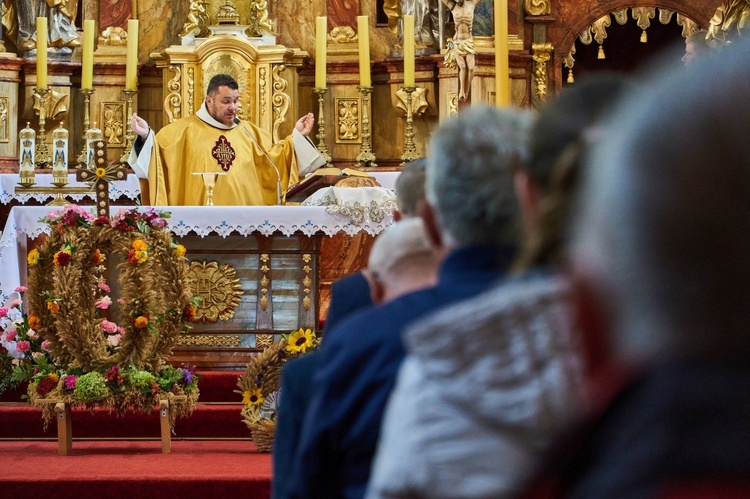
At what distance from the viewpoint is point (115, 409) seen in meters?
6.20

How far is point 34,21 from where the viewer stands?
1174cm

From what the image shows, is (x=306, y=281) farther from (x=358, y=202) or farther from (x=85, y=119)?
(x=85, y=119)

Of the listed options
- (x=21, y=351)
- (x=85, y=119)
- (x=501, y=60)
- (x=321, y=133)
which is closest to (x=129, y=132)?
(x=85, y=119)

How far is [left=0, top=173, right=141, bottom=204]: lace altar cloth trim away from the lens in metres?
10.2

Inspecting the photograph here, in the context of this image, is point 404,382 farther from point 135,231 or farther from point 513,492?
point 135,231

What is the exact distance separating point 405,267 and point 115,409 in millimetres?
4130

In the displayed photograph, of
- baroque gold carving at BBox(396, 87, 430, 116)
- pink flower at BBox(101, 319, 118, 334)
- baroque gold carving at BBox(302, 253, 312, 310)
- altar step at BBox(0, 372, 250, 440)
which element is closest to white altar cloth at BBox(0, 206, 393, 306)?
baroque gold carving at BBox(302, 253, 312, 310)

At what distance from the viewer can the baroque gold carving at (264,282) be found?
26.7 feet

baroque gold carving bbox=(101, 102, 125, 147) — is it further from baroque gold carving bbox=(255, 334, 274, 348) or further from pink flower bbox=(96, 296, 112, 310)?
pink flower bbox=(96, 296, 112, 310)

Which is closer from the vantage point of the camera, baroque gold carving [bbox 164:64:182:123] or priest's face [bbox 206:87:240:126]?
priest's face [bbox 206:87:240:126]

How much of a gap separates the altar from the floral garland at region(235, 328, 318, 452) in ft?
5.71

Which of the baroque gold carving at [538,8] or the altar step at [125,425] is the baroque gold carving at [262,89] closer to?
the baroque gold carving at [538,8]

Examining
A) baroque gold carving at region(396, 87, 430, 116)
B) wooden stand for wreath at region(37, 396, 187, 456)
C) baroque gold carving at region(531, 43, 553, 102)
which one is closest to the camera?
wooden stand for wreath at region(37, 396, 187, 456)

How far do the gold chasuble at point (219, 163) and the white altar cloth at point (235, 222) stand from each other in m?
1.34
